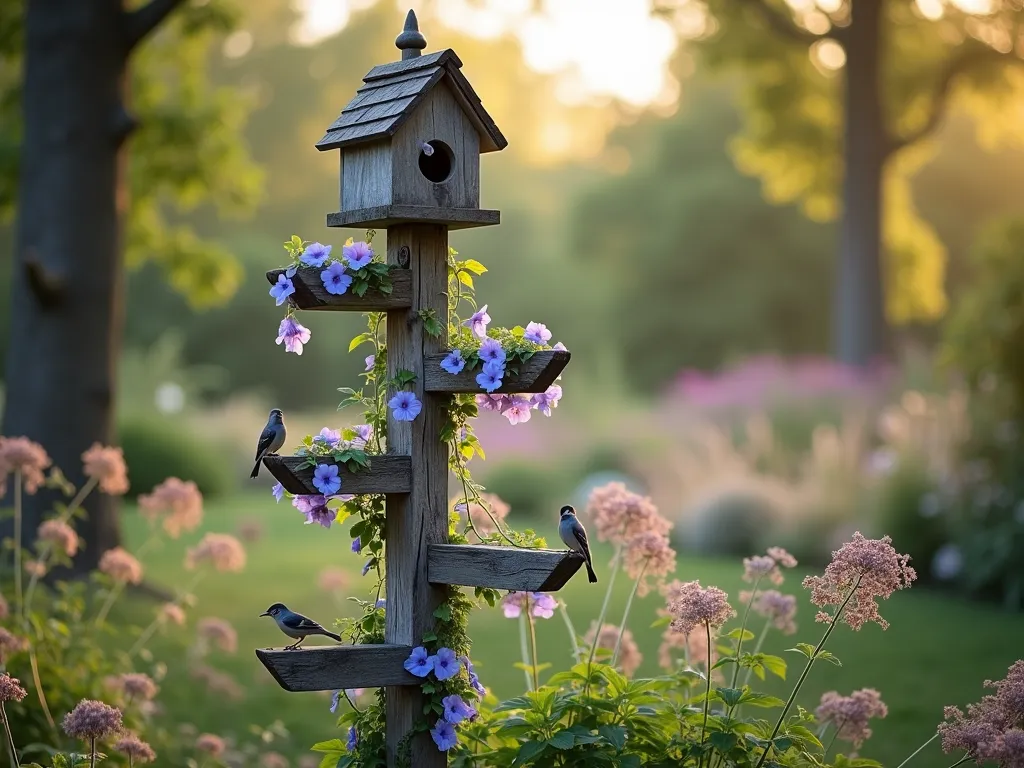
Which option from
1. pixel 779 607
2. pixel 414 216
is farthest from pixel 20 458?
pixel 779 607

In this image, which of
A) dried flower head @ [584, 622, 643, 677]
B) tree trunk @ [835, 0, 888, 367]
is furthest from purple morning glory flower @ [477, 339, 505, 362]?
tree trunk @ [835, 0, 888, 367]

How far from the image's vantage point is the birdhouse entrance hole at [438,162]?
385 centimetres

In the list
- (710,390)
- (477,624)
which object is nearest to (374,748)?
(477,624)

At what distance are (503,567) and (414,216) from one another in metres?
1.07

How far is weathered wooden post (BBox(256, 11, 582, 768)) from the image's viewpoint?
11.6 feet

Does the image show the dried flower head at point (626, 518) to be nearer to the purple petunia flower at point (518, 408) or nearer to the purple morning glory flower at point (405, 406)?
the purple petunia flower at point (518, 408)

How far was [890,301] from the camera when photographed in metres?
19.6

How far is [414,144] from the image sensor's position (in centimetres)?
376

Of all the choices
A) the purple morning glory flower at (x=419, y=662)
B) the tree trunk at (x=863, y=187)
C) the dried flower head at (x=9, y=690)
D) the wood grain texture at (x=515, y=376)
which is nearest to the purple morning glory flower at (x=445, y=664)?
the purple morning glory flower at (x=419, y=662)

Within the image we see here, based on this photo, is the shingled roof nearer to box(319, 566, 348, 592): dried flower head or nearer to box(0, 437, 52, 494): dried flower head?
box(0, 437, 52, 494): dried flower head

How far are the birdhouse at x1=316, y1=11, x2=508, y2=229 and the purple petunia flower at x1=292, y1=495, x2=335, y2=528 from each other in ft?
2.84

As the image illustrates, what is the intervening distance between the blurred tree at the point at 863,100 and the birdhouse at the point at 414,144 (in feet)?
39.9

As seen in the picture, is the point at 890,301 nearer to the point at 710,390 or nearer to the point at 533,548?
the point at 710,390

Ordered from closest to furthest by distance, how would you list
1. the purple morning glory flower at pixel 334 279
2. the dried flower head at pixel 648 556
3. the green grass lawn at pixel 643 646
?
the purple morning glory flower at pixel 334 279, the dried flower head at pixel 648 556, the green grass lawn at pixel 643 646
